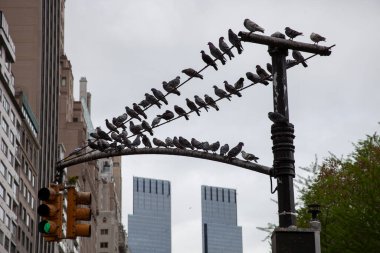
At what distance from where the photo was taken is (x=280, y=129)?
51.8 feet

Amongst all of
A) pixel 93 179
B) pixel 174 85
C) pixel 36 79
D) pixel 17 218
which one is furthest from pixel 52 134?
pixel 174 85

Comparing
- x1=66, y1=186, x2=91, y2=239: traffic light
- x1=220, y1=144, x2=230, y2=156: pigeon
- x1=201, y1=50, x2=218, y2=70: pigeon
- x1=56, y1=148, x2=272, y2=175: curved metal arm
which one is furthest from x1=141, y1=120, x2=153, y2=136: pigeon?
x1=220, y1=144, x2=230, y2=156: pigeon

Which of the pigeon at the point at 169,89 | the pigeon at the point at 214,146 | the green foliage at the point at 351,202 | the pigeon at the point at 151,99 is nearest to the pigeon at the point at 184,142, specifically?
the pigeon at the point at 214,146

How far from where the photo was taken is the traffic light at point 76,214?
59.2 feet

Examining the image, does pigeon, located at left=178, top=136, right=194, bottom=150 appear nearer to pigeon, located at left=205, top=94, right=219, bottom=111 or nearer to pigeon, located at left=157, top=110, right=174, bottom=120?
pigeon, located at left=205, top=94, right=219, bottom=111

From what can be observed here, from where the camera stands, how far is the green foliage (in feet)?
118

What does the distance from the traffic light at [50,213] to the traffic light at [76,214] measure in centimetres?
22

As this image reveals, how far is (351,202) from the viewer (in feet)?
128

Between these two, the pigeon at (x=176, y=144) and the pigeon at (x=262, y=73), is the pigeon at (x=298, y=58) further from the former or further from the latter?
the pigeon at (x=176, y=144)

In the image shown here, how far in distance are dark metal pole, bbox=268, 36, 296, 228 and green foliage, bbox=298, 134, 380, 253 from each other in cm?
2018

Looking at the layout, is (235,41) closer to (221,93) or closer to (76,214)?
(221,93)

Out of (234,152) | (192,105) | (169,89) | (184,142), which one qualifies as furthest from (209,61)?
(234,152)

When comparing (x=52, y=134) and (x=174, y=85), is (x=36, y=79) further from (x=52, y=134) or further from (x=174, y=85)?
(x=174, y=85)

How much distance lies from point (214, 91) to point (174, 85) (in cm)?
174
